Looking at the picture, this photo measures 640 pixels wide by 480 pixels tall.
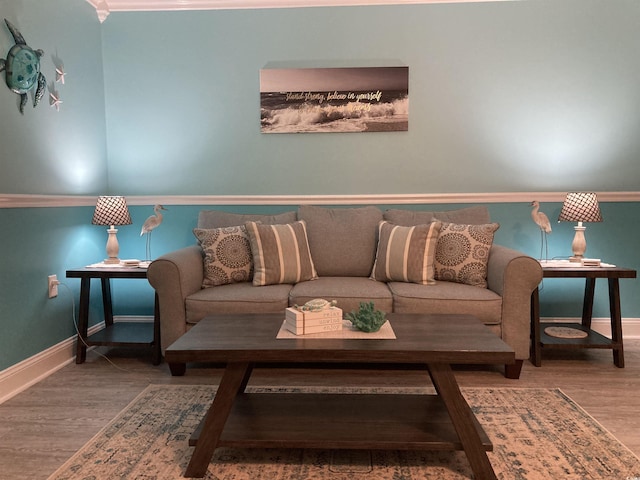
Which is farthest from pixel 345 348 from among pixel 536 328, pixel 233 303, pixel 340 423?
pixel 536 328

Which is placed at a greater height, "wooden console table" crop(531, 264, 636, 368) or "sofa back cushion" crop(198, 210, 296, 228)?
"sofa back cushion" crop(198, 210, 296, 228)

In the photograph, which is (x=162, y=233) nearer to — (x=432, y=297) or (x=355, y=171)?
(x=355, y=171)

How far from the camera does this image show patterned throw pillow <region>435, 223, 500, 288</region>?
2.96m

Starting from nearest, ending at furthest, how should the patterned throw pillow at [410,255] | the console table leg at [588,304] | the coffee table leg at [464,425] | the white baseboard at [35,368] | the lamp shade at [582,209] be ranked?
the coffee table leg at [464,425]
the white baseboard at [35,368]
the patterned throw pillow at [410,255]
the lamp shade at [582,209]
the console table leg at [588,304]

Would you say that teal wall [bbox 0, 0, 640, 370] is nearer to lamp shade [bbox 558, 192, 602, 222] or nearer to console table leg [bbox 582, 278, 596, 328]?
console table leg [bbox 582, 278, 596, 328]

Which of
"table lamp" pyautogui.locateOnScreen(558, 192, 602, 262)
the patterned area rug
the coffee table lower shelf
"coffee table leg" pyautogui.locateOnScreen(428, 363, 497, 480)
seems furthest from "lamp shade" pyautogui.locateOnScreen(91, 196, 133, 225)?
"table lamp" pyautogui.locateOnScreen(558, 192, 602, 262)

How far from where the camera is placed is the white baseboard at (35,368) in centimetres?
249

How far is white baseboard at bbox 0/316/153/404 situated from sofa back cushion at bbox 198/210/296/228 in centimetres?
111

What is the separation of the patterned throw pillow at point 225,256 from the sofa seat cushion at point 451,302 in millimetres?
948

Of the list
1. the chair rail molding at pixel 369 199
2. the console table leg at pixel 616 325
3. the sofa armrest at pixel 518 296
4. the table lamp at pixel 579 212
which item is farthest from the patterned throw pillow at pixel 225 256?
the console table leg at pixel 616 325

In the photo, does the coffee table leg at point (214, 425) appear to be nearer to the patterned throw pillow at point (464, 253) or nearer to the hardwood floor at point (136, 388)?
the hardwood floor at point (136, 388)

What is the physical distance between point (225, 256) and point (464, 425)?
1.78 meters

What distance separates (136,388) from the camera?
8.46 feet

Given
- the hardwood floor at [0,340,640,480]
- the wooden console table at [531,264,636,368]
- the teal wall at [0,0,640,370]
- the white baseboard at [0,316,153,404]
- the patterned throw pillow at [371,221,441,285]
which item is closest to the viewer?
the hardwood floor at [0,340,640,480]
